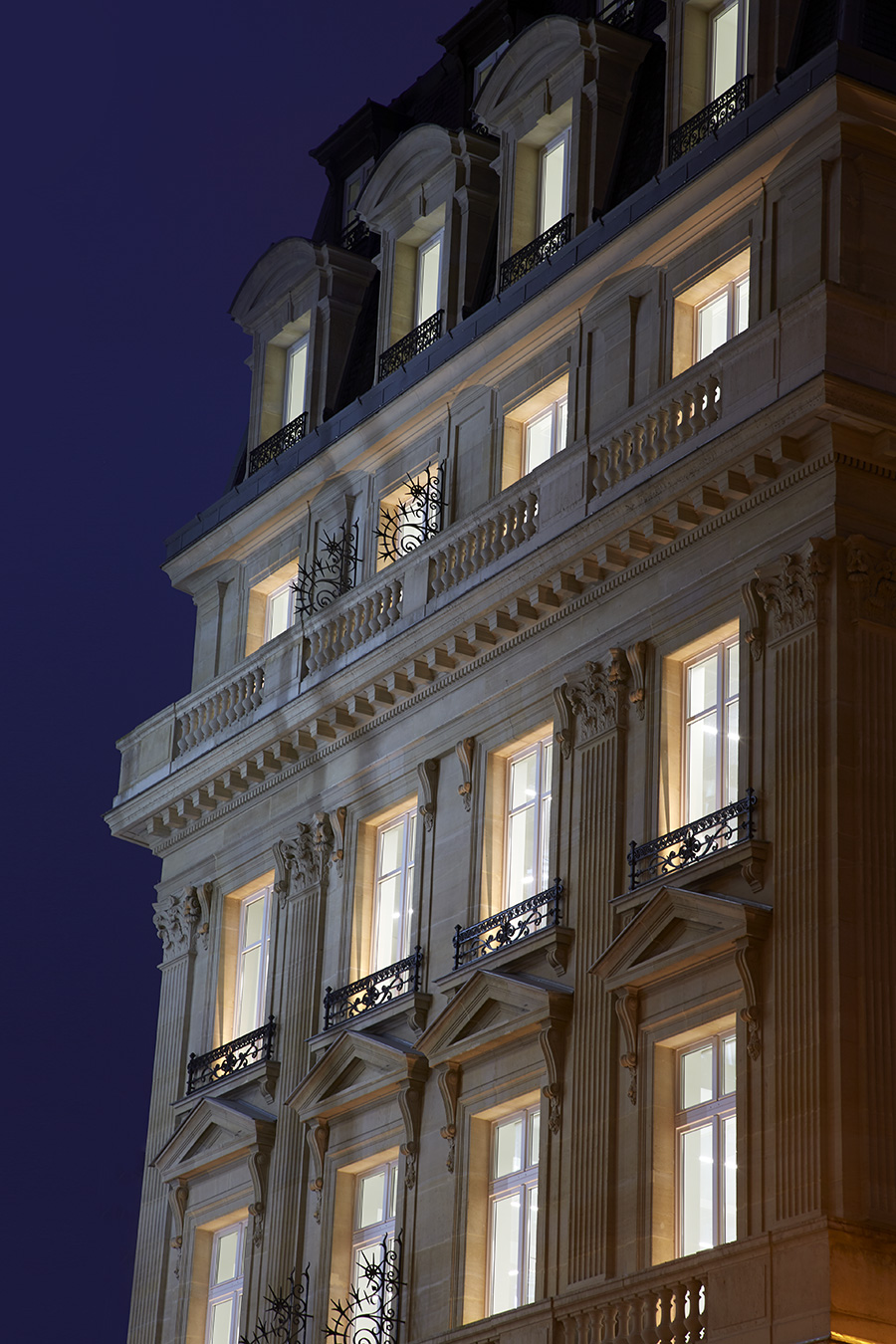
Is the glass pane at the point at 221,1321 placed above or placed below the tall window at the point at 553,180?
below

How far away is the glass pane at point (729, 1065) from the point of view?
2541 cm

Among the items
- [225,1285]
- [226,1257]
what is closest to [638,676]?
[226,1257]

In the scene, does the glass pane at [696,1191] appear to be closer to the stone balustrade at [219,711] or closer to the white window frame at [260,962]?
the white window frame at [260,962]

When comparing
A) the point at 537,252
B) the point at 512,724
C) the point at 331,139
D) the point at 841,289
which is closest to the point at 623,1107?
the point at 512,724

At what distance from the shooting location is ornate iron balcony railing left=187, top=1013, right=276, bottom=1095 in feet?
109

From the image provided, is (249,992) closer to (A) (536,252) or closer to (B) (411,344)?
(B) (411,344)

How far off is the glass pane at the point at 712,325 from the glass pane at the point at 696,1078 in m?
8.23

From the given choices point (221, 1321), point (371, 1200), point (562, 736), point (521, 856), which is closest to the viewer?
point (562, 736)

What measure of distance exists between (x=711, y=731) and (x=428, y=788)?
202 inches

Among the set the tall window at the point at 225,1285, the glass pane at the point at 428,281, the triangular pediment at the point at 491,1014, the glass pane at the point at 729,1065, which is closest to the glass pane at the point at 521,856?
the triangular pediment at the point at 491,1014

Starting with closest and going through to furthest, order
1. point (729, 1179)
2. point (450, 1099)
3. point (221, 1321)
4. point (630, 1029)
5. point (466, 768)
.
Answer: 1. point (729, 1179)
2. point (630, 1029)
3. point (450, 1099)
4. point (466, 768)
5. point (221, 1321)

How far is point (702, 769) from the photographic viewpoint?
27.5 meters

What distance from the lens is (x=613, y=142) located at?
32.6 meters

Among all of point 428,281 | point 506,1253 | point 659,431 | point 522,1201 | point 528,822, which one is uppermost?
point 428,281
